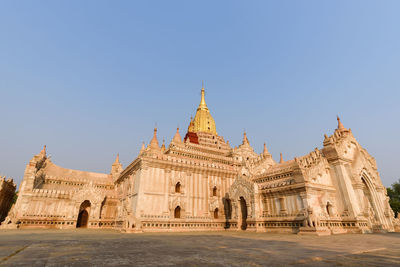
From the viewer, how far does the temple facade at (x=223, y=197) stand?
65.0 feet

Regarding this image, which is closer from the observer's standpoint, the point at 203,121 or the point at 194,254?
the point at 194,254

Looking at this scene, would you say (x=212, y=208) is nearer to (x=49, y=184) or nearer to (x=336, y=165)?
(x=336, y=165)

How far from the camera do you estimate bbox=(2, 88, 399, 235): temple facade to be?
19.8 m

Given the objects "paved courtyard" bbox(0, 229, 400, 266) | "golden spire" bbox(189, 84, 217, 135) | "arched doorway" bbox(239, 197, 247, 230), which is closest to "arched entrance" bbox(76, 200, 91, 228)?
"arched doorway" bbox(239, 197, 247, 230)

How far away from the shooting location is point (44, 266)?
4461 mm

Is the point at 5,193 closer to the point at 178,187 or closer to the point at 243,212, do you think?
the point at 178,187

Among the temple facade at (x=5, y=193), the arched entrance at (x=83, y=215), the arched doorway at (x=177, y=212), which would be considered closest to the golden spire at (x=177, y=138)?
the arched doorway at (x=177, y=212)

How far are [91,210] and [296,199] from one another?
989 inches

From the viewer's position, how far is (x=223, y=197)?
2825 cm

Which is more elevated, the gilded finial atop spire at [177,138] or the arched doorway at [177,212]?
the gilded finial atop spire at [177,138]

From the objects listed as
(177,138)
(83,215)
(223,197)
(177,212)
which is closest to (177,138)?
(177,138)

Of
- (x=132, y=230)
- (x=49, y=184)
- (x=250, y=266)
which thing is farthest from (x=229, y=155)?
(x=250, y=266)

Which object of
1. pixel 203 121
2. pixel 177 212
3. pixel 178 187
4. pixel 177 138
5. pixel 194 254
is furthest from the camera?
pixel 203 121

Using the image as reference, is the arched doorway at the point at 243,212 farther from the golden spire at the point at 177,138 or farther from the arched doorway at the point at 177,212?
the golden spire at the point at 177,138
